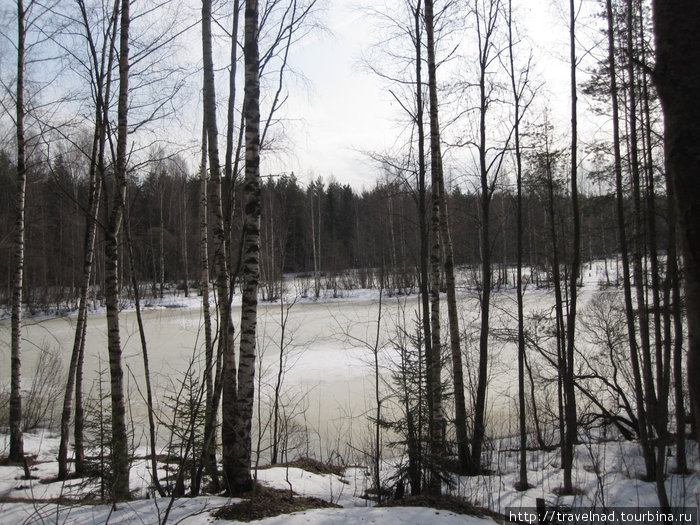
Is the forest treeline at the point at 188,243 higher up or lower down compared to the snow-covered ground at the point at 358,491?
higher up

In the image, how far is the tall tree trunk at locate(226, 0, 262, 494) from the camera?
166 inches

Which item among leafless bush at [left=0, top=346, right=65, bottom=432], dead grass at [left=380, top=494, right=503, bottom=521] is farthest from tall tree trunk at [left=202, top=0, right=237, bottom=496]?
leafless bush at [left=0, top=346, right=65, bottom=432]

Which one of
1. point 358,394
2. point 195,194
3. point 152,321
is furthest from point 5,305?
point 358,394

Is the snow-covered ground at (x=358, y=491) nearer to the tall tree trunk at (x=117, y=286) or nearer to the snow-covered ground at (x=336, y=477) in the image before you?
the snow-covered ground at (x=336, y=477)

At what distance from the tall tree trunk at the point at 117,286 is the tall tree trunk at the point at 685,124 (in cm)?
428

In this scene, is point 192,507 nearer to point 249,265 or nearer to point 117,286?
point 249,265

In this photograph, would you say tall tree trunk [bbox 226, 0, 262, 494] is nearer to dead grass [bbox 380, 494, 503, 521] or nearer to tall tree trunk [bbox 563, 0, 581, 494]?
dead grass [bbox 380, 494, 503, 521]

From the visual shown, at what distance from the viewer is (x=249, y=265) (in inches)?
166

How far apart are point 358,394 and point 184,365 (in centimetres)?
547

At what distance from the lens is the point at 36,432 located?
8.46 meters

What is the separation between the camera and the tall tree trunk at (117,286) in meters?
4.42

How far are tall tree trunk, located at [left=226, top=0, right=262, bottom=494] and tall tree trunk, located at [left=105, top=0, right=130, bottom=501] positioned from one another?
1.20m

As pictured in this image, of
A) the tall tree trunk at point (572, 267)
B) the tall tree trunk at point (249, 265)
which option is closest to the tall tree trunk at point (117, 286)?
the tall tree trunk at point (249, 265)

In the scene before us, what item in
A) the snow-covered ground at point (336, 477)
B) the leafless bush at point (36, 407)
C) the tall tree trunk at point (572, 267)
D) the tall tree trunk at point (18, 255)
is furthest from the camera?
the leafless bush at point (36, 407)
